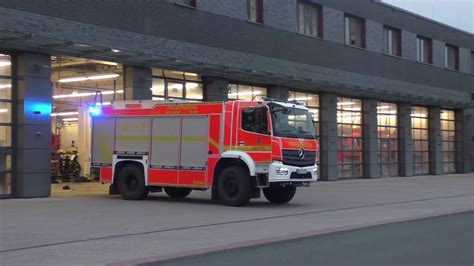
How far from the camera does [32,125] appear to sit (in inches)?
687

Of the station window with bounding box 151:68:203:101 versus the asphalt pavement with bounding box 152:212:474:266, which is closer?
the asphalt pavement with bounding box 152:212:474:266

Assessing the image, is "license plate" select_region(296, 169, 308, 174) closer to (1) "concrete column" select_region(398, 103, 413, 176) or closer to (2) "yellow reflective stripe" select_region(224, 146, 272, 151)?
(2) "yellow reflective stripe" select_region(224, 146, 272, 151)

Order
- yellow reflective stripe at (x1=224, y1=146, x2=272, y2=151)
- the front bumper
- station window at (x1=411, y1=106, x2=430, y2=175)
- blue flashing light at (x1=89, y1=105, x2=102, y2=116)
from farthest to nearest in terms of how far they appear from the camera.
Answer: station window at (x1=411, y1=106, x2=430, y2=175) → blue flashing light at (x1=89, y1=105, x2=102, y2=116) → yellow reflective stripe at (x1=224, y1=146, x2=272, y2=151) → the front bumper

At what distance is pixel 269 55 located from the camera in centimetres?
2584

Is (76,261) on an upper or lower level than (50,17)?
lower

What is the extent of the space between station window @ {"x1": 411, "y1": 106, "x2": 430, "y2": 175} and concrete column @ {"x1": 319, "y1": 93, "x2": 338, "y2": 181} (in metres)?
8.86

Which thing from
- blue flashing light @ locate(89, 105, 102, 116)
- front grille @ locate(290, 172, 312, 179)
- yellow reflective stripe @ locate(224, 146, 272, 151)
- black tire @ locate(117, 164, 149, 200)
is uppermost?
blue flashing light @ locate(89, 105, 102, 116)

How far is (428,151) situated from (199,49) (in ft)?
67.4

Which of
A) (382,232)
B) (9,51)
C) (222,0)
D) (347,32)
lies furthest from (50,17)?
(347,32)

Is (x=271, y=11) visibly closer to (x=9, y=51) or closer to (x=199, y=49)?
(x=199, y=49)

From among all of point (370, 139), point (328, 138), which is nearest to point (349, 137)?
point (370, 139)

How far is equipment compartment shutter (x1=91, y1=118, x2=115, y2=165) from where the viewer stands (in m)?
18.1

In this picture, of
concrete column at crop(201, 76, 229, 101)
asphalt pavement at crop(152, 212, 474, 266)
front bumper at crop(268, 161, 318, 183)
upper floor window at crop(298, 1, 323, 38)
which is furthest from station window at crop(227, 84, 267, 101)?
asphalt pavement at crop(152, 212, 474, 266)

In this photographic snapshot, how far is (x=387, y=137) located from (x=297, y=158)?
19.4 metres
